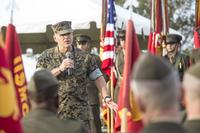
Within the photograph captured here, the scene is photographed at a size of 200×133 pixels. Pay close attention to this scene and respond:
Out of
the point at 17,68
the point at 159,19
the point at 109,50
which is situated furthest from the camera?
the point at 109,50

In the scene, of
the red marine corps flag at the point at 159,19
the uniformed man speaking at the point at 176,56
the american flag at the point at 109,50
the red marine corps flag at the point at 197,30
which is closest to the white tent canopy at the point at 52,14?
the red marine corps flag at the point at 197,30

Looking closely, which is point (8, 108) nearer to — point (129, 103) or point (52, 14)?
point (129, 103)

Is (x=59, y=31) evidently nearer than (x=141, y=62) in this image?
No

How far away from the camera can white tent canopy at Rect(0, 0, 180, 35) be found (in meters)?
17.7

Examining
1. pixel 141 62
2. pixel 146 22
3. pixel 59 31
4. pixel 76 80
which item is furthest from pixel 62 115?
pixel 146 22

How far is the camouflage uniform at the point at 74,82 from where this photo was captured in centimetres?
905

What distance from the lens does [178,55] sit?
1137cm

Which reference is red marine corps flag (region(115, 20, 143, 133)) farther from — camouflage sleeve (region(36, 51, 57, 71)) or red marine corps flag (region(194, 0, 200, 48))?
red marine corps flag (region(194, 0, 200, 48))

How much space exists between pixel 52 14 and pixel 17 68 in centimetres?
1100

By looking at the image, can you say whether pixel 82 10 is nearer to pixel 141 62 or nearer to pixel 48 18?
pixel 48 18

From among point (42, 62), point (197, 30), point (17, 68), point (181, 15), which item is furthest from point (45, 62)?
point (181, 15)

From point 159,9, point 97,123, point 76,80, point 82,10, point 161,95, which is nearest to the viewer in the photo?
point 161,95

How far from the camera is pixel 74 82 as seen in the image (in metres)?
9.04

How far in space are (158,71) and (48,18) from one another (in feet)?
45.9
